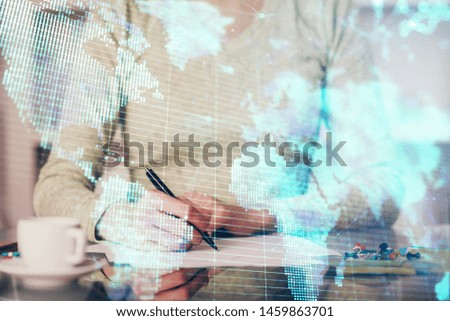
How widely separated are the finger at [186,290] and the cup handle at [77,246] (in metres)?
0.10

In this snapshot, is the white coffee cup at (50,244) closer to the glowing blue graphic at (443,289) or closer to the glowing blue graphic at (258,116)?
the glowing blue graphic at (258,116)

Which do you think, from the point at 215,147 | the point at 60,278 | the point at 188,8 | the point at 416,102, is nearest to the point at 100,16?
the point at 188,8

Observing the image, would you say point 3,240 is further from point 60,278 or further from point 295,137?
point 295,137

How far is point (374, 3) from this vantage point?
703 millimetres

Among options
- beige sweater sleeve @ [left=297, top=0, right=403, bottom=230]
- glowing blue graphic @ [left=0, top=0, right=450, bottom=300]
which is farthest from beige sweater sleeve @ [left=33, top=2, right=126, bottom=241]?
beige sweater sleeve @ [left=297, top=0, right=403, bottom=230]

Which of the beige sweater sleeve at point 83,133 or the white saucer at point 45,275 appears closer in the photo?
the white saucer at point 45,275

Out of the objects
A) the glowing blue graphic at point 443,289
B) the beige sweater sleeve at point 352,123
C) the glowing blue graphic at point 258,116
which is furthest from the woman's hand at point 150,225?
the glowing blue graphic at point 443,289

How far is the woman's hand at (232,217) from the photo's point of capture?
63cm

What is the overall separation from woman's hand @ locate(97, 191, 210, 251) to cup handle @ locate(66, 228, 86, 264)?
75 mm

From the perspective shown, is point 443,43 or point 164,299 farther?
point 443,43

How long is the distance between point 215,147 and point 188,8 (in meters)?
0.22

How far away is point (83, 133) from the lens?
617 mm
